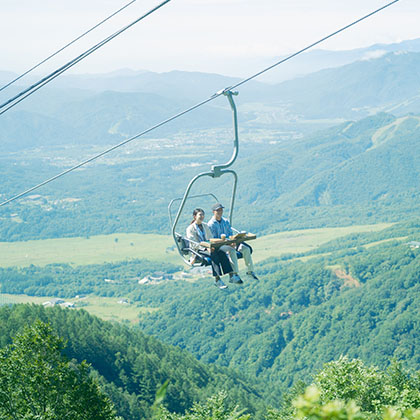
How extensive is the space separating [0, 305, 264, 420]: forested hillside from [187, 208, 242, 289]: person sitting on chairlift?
64001 millimetres

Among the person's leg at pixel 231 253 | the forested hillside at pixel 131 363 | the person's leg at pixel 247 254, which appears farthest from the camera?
the forested hillside at pixel 131 363

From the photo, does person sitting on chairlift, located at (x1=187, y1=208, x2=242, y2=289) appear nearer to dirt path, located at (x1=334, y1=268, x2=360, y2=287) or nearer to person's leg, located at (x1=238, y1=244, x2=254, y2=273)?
person's leg, located at (x1=238, y1=244, x2=254, y2=273)

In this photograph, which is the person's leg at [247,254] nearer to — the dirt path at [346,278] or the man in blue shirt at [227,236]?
the man in blue shirt at [227,236]

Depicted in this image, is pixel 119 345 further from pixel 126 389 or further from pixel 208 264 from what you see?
pixel 208 264

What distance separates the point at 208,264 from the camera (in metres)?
18.3

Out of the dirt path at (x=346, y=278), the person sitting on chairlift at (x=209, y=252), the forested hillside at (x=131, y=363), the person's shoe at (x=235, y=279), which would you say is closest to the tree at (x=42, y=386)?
the person sitting on chairlift at (x=209, y=252)

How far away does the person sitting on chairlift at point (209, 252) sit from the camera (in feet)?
57.9

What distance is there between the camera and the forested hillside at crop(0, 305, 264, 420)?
86.6m

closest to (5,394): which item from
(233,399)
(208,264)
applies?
(208,264)

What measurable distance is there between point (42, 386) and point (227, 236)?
9725 millimetres

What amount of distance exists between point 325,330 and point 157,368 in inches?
2902

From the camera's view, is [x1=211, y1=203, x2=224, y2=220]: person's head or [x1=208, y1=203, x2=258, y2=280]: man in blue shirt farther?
[x1=211, y1=203, x2=224, y2=220]: person's head

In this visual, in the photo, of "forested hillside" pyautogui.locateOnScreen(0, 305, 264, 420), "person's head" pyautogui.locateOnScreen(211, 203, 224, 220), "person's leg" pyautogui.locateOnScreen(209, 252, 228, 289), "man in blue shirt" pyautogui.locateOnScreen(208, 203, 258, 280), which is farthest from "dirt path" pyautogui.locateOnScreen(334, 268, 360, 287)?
"person's leg" pyautogui.locateOnScreen(209, 252, 228, 289)

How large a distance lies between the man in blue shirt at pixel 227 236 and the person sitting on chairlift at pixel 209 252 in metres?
0.15
